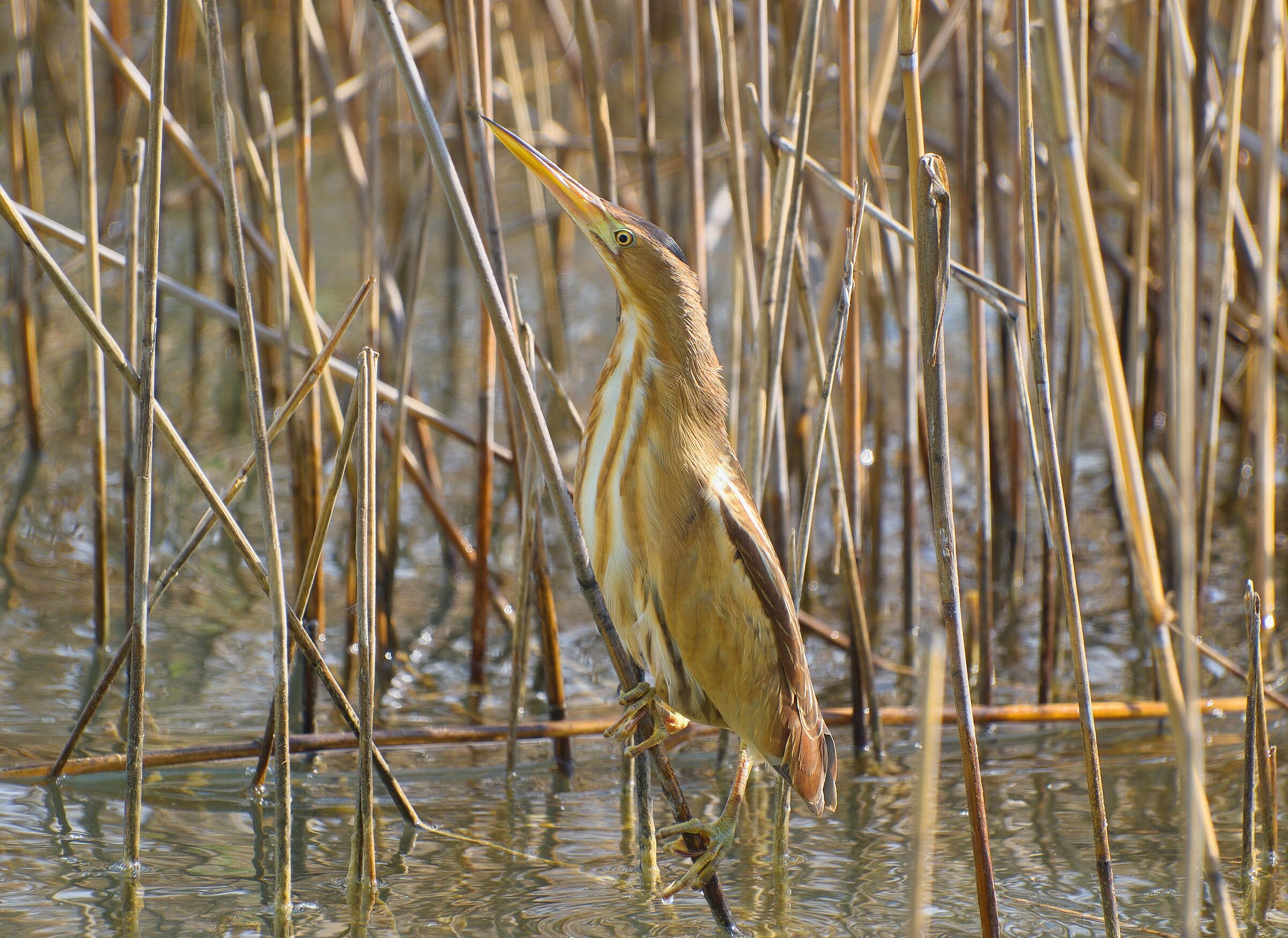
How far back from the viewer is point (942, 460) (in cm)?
153

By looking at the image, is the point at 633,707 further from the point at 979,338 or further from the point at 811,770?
the point at 979,338

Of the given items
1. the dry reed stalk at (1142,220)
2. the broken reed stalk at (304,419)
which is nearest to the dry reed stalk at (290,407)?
the broken reed stalk at (304,419)

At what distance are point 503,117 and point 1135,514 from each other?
13.5 feet

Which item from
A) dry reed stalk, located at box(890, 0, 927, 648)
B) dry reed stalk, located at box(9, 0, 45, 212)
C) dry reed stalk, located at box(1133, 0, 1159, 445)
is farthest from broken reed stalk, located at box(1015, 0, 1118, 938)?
dry reed stalk, located at box(9, 0, 45, 212)

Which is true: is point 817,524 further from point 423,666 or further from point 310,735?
Result: point 310,735

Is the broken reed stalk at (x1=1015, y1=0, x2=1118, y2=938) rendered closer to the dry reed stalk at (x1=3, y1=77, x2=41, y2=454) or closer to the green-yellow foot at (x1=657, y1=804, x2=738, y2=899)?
the green-yellow foot at (x1=657, y1=804, x2=738, y2=899)

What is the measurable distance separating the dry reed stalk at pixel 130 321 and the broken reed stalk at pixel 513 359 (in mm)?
598

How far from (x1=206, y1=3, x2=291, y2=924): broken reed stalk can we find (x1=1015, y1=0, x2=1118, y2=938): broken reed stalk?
918 millimetres

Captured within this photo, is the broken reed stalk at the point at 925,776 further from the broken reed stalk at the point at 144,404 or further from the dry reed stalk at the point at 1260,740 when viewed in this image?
the broken reed stalk at the point at 144,404

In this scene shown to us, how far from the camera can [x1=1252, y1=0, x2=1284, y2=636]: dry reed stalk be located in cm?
151

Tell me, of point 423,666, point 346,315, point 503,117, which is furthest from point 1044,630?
point 503,117

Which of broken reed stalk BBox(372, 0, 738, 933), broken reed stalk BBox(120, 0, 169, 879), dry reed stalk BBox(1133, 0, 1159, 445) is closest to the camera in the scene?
broken reed stalk BBox(372, 0, 738, 933)

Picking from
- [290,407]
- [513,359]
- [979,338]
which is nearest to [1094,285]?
[513,359]

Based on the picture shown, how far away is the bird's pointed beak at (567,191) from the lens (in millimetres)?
1603
